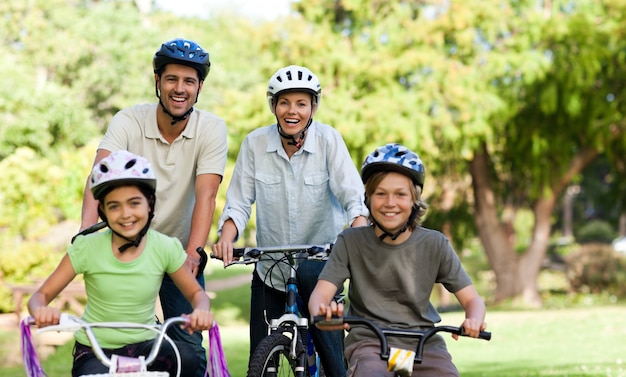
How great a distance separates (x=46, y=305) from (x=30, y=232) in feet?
56.4

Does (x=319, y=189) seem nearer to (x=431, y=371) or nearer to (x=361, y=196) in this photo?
(x=361, y=196)

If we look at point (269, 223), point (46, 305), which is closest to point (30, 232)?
point (269, 223)

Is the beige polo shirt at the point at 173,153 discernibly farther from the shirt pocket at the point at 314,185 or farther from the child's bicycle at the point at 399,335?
the child's bicycle at the point at 399,335

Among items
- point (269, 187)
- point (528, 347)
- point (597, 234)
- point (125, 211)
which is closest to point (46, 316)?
point (125, 211)

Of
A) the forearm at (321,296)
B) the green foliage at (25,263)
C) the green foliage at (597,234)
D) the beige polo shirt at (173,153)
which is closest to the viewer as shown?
the forearm at (321,296)

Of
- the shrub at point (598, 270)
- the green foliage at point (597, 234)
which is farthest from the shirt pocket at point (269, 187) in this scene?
the green foliage at point (597, 234)

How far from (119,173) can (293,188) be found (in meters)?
1.62

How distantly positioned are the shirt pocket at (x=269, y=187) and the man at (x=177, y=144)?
0.34 meters

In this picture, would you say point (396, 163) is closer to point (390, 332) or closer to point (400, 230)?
point (400, 230)

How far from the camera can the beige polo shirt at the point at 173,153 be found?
596 cm

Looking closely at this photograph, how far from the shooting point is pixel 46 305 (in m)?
4.56

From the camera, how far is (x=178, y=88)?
19.2 ft

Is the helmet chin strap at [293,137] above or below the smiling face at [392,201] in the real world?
above

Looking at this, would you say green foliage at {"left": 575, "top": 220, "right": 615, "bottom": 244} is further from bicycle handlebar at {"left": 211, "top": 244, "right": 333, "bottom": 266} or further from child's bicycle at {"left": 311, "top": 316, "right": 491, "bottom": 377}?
child's bicycle at {"left": 311, "top": 316, "right": 491, "bottom": 377}
